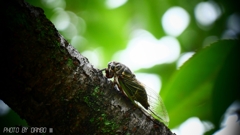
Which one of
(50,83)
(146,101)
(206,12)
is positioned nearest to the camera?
(50,83)

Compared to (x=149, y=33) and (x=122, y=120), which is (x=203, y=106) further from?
(x=149, y=33)

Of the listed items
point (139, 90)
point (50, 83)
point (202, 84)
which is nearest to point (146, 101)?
point (139, 90)

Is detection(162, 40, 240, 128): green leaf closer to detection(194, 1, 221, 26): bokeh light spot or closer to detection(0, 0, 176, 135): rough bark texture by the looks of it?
detection(0, 0, 176, 135): rough bark texture

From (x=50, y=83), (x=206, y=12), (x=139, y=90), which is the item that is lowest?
(x=50, y=83)

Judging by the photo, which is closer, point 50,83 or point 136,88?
point 50,83

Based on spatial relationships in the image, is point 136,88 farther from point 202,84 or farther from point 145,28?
point 145,28

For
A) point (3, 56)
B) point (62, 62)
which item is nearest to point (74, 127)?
point (62, 62)
